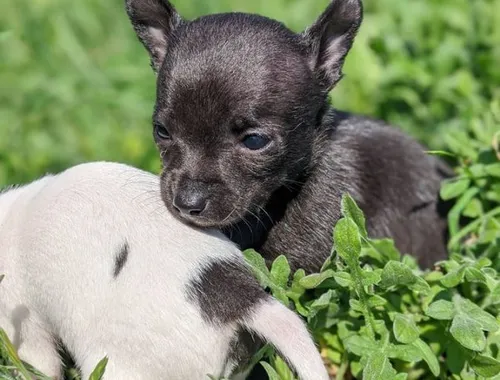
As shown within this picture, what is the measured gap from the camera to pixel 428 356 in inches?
173

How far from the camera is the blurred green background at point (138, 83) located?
7.00 metres

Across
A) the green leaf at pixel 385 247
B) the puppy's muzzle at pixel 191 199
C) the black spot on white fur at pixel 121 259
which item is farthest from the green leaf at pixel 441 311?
the black spot on white fur at pixel 121 259

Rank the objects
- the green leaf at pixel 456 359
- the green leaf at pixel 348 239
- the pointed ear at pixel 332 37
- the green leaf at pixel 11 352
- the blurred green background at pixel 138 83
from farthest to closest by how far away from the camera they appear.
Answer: the blurred green background at pixel 138 83, the pointed ear at pixel 332 37, the green leaf at pixel 456 359, the green leaf at pixel 348 239, the green leaf at pixel 11 352

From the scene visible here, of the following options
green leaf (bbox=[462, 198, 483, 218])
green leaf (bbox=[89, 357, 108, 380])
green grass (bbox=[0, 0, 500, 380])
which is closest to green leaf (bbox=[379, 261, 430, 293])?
green grass (bbox=[0, 0, 500, 380])

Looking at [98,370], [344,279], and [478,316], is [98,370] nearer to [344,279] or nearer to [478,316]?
[344,279]

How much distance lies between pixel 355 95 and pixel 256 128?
3.29 metres

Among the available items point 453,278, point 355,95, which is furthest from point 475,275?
point 355,95

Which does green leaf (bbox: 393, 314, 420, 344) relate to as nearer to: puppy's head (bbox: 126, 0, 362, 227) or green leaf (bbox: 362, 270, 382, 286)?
green leaf (bbox: 362, 270, 382, 286)

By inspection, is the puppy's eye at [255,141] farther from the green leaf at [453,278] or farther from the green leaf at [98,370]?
the green leaf at [98,370]

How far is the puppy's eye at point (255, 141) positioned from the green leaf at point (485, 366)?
1311mm

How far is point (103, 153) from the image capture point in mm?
7078

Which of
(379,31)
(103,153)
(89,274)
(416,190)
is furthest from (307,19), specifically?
(89,274)

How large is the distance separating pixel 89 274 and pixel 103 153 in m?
3.02

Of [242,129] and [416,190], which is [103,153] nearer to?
[416,190]
